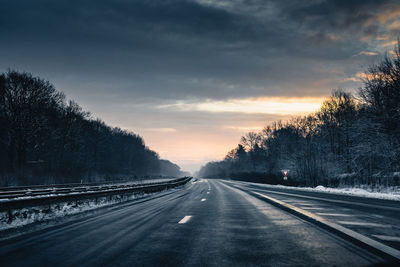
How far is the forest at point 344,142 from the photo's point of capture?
1073 inches

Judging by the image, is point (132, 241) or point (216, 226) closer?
point (132, 241)

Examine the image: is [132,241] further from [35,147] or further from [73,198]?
[35,147]

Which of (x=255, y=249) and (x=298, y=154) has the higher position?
(x=298, y=154)

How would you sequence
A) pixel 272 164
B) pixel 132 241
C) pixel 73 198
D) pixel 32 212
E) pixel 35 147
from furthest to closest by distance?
1. pixel 272 164
2. pixel 35 147
3. pixel 73 198
4. pixel 32 212
5. pixel 132 241

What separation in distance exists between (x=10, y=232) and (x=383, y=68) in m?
32.4

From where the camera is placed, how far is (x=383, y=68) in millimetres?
28219

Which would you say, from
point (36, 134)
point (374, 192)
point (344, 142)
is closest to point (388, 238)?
point (374, 192)

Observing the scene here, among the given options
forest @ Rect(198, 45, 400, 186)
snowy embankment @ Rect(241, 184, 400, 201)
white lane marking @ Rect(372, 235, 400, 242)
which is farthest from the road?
forest @ Rect(198, 45, 400, 186)

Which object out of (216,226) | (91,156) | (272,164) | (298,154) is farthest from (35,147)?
(272,164)

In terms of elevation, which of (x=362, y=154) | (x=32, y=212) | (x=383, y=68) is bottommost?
(x=32, y=212)

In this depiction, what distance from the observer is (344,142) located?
51875 mm

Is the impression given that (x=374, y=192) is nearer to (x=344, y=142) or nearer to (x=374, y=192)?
(x=374, y=192)

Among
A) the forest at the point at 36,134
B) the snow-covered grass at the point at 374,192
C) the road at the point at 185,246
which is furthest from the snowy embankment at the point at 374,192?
the forest at the point at 36,134

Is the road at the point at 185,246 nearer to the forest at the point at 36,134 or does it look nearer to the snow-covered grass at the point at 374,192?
the snow-covered grass at the point at 374,192
